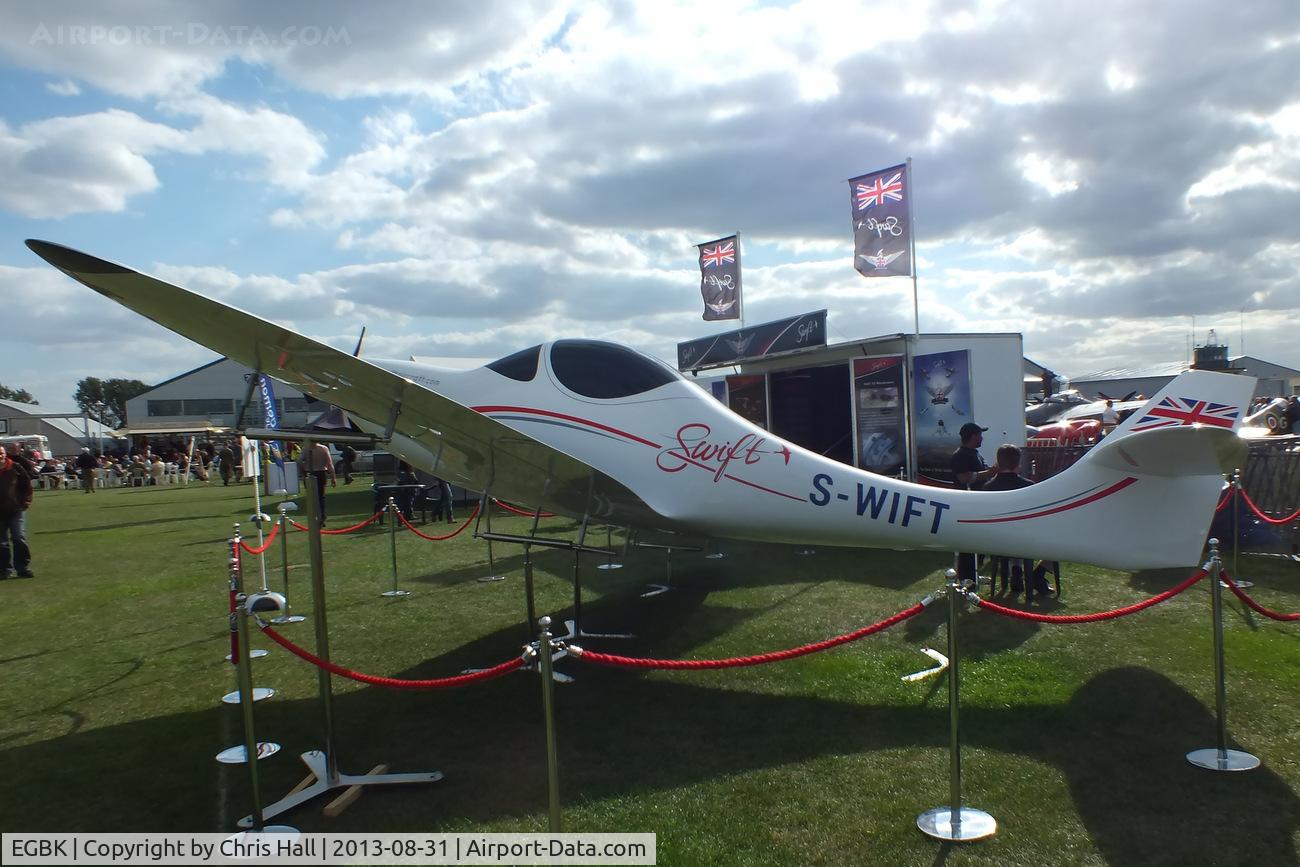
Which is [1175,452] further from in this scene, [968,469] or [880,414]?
[880,414]

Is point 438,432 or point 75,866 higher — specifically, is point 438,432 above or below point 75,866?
above

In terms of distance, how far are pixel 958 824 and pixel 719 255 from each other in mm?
16246

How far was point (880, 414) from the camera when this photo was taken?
1171cm

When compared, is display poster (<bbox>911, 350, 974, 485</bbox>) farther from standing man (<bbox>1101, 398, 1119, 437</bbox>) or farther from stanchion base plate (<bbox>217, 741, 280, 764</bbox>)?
stanchion base plate (<bbox>217, 741, 280, 764</bbox>)

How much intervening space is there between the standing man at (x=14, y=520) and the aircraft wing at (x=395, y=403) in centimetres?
858

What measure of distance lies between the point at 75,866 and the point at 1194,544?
21.6ft

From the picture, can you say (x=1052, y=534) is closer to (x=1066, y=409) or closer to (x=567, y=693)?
(x=567, y=693)

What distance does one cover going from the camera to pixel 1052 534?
16.4 feet

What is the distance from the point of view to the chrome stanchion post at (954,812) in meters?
3.49

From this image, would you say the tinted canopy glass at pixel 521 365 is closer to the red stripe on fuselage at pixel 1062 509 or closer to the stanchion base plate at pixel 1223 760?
the red stripe on fuselage at pixel 1062 509

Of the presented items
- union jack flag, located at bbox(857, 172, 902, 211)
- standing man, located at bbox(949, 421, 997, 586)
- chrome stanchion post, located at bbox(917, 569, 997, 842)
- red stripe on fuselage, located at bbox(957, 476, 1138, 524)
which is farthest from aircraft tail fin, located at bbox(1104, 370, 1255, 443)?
union jack flag, located at bbox(857, 172, 902, 211)

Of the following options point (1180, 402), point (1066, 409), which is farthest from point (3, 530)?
point (1066, 409)

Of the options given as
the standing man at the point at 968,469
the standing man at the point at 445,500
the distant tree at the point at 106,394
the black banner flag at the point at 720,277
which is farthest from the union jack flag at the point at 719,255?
the distant tree at the point at 106,394

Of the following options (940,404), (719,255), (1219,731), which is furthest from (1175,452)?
(719,255)
